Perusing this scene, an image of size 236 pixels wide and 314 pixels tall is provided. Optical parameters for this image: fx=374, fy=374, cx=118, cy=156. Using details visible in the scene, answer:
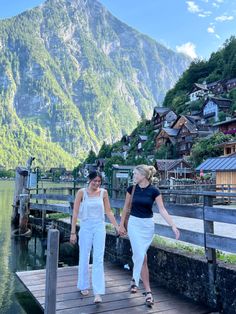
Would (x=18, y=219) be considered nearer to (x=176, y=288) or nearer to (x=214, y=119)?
(x=176, y=288)

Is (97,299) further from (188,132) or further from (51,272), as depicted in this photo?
(188,132)

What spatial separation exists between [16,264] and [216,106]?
67373 millimetres

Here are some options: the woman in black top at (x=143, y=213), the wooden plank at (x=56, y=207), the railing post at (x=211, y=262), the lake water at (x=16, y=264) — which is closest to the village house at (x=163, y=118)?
the wooden plank at (x=56, y=207)

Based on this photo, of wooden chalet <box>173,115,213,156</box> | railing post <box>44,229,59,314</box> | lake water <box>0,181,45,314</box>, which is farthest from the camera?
wooden chalet <box>173,115,213,156</box>

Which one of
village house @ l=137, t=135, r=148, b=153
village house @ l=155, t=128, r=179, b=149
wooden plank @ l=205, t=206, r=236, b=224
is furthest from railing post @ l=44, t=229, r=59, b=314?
village house @ l=137, t=135, r=148, b=153

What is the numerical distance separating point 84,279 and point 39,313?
5.62ft

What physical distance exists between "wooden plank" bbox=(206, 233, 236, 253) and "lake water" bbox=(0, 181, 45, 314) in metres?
3.66

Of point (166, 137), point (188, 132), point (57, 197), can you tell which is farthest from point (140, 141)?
point (57, 197)

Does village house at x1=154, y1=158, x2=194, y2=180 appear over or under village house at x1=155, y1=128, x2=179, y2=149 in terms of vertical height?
under

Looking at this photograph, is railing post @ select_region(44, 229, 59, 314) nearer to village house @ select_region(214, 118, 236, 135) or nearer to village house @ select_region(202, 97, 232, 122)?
village house @ select_region(214, 118, 236, 135)

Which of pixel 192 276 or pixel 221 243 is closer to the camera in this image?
pixel 221 243

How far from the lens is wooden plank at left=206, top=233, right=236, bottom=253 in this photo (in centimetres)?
539

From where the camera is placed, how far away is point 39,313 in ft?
23.5

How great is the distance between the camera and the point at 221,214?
5.62 metres
